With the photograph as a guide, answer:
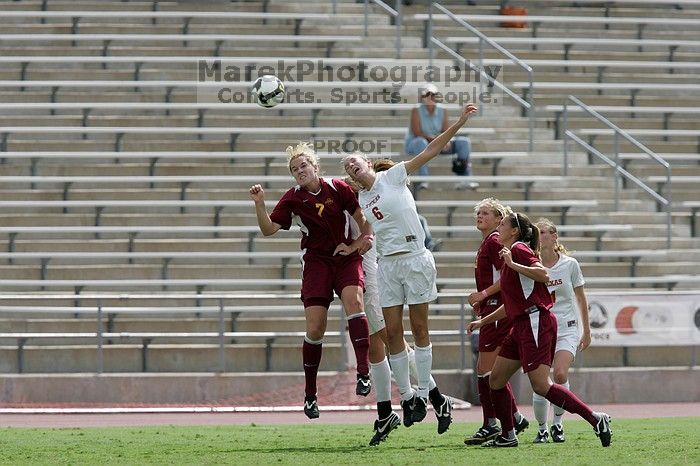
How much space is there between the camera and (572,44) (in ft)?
76.3

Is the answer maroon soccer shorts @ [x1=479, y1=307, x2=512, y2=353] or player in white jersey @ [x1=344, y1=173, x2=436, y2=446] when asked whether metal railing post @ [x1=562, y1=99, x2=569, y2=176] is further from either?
maroon soccer shorts @ [x1=479, y1=307, x2=512, y2=353]

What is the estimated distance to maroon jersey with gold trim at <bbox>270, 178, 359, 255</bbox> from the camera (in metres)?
10.7

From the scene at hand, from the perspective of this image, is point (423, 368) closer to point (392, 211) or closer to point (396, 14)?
point (392, 211)

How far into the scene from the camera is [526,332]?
10.1 meters

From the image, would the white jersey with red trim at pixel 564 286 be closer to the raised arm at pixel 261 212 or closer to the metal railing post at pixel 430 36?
the raised arm at pixel 261 212

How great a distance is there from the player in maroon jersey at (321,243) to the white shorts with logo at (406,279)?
1.13ft

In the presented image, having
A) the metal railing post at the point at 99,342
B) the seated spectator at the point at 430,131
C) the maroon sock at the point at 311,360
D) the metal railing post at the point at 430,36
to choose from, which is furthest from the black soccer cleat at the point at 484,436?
the metal railing post at the point at 430,36

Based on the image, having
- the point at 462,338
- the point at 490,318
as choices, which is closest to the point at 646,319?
the point at 462,338

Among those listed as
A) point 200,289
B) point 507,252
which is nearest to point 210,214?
point 200,289

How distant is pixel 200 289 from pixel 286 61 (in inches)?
192

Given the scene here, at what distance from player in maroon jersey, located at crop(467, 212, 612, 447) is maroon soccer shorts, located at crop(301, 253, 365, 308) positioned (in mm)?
1215

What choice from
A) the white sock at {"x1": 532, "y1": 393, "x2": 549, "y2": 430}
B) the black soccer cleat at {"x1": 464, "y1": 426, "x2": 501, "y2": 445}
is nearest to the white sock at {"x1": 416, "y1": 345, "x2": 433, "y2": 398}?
the black soccer cleat at {"x1": 464, "y1": 426, "x2": 501, "y2": 445}

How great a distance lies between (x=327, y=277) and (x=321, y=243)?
28 centimetres

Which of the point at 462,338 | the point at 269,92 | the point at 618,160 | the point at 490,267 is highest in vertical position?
the point at 269,92
